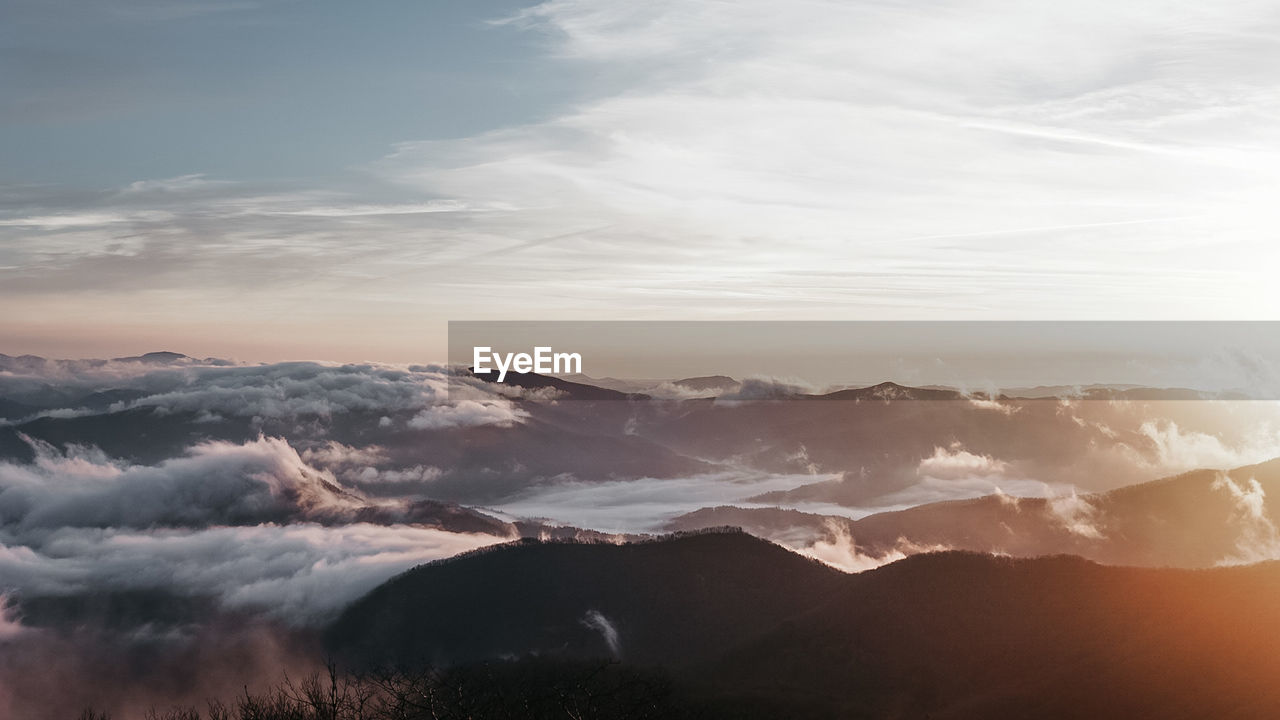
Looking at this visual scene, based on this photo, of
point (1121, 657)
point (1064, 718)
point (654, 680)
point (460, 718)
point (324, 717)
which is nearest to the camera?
point (324, 717)

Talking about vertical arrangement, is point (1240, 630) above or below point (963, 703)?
above

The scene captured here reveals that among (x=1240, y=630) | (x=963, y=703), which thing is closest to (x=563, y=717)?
(x=963, y=703)

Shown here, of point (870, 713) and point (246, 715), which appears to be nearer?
point (246, 715)

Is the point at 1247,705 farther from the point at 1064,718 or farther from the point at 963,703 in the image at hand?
the point at 963,703

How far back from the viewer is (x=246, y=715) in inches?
3388

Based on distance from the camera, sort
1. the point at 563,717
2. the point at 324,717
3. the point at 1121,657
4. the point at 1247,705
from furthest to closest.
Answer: the point at 1121,657 → the point at 1247,705 → the point at 563,717 → the point at 324,717

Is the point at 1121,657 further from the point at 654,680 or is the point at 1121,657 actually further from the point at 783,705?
the point at 654,680

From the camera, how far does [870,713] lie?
197 m

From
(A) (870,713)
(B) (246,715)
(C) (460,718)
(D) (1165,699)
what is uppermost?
(C) (460,718)

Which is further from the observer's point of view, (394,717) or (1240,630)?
(1240,630)

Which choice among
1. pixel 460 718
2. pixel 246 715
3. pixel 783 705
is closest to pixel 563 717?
pixel 246 715

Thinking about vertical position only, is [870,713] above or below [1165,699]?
below

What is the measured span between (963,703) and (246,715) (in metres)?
155

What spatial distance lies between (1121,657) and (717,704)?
284 ft
